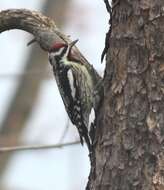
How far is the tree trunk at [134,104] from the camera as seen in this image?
461 cm

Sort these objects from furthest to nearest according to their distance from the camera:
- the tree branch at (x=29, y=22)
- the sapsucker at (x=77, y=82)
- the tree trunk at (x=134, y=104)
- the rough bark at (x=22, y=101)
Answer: the rough bark at (x=22, y=101), the sapsucker at (x=77, y=82), the tree branch at (x=29, y=22), the tree trunk at (x=134, y=104)

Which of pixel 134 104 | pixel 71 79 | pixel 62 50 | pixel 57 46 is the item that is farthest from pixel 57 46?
pixel 134 104

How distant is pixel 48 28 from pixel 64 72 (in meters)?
0.75

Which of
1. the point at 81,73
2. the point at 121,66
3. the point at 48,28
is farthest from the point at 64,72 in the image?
the point at 121,66

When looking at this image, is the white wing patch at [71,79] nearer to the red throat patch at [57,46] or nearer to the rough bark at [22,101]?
the red throat patch at [57,46]

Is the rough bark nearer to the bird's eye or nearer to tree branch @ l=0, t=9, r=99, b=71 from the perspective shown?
the bird's eye

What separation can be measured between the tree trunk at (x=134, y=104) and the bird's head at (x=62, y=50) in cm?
74

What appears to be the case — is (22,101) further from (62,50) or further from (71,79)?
(62,50)

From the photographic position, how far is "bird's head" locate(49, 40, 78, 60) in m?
5.57

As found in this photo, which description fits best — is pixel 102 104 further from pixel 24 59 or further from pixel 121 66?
pixel 24 59

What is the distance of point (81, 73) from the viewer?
19.4 ft

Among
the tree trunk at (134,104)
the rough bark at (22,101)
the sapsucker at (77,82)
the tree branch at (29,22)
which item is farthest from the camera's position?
the rough bark at (22,101)

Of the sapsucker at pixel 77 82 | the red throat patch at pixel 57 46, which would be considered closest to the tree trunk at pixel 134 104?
the red throat patch at pixel 57 46

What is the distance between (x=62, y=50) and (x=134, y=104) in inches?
44.2
